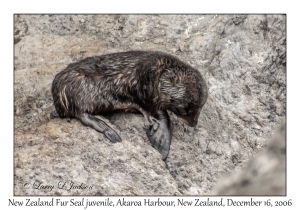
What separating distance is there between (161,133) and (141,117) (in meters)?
0.38

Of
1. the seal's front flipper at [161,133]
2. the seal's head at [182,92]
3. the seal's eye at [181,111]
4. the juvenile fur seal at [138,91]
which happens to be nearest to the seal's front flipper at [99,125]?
the juvenile fur seal at [138,91]

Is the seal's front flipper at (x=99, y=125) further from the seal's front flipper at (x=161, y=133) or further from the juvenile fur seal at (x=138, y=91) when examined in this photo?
the seal's front flipper at (x=161, y=133)

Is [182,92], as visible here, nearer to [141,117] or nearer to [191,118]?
[191,118]

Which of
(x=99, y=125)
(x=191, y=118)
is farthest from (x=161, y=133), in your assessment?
(x=99, y=125)

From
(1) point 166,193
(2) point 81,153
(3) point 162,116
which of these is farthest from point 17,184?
(3) point 162,116

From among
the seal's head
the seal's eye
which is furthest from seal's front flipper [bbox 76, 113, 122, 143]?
the seal's eye

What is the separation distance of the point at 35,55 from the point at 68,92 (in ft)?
9.40

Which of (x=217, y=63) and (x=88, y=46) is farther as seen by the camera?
(x=88, y=46)

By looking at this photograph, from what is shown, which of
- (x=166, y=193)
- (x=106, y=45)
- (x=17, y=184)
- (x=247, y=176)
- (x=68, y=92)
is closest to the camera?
(x=247, y=176)

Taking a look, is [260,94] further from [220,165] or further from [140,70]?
[140,70]

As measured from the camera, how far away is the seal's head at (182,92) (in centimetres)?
655

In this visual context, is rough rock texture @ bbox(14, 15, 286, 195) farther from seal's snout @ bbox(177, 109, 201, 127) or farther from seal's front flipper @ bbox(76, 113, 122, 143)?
seal's snout @ bbox(177, 109, 201, 127)

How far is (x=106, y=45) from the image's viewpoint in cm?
902

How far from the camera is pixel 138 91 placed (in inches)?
262
